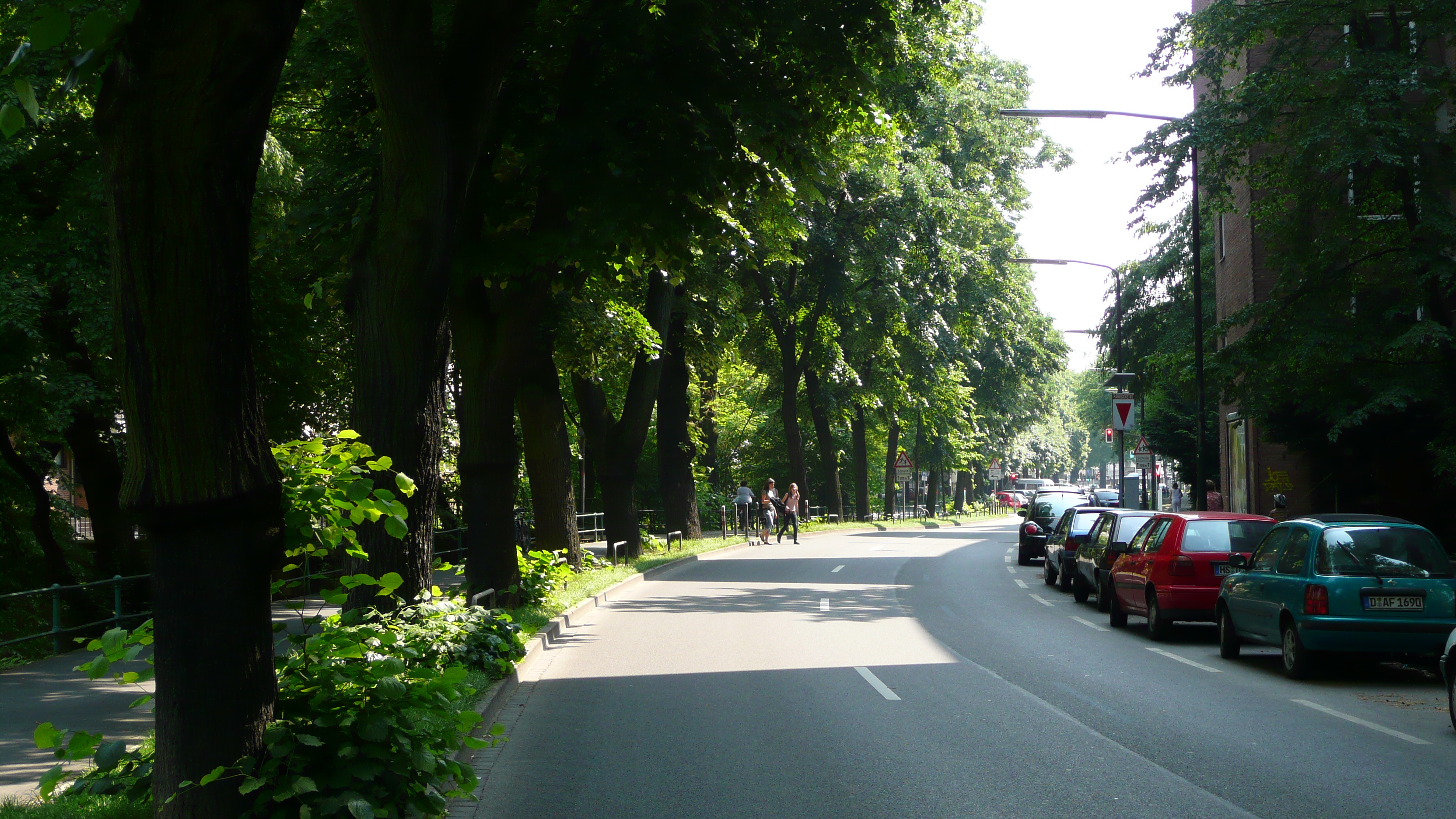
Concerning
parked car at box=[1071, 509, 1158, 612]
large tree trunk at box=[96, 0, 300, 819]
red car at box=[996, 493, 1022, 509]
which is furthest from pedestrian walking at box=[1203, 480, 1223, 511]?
red car at box=[996, 493, 1022, 509]

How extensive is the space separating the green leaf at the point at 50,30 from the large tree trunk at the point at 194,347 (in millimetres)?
1756

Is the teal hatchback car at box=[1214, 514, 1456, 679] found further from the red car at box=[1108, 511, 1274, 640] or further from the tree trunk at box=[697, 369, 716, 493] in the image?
the tree trunk at box=[697, 369, 716, 493]

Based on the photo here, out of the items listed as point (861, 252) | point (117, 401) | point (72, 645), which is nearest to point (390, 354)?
point (117, 401)

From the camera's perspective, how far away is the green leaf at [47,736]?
4973 mm

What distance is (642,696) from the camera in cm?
1128

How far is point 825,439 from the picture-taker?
5081 centimetres

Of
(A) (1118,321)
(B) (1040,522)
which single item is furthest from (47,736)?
(A) (1118,321)

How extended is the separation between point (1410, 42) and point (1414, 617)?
13801 millimetres

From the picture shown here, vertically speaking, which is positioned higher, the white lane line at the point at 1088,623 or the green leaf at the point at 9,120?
the green leaf at the point at 9,120

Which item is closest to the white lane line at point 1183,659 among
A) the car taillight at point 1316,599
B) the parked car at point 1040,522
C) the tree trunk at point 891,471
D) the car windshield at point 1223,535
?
the car windshield at point 1223,535

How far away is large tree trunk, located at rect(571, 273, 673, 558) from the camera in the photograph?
26.2 meters

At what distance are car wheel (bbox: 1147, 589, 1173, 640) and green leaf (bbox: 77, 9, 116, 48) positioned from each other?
14.3 m

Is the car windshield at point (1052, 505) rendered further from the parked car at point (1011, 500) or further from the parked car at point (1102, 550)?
the parked car at point (1011, 500)

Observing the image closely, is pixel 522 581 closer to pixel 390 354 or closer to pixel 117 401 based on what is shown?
pixel 117 401
